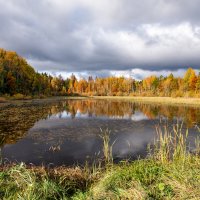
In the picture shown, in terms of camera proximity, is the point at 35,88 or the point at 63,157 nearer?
the point at 63,157

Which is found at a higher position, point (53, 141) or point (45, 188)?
point (45, 188)

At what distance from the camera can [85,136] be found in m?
17.9

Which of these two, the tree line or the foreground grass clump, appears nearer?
the foreground grass clump

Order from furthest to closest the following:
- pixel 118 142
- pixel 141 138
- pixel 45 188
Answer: pixel 141 138 < pixel 118 142 < pixel 45 188

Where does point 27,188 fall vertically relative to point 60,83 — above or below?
below

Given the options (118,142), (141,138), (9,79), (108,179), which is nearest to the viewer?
(108,179)

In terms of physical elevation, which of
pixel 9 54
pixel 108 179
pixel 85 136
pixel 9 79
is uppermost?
pixel 9 54

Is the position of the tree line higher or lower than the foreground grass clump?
higher

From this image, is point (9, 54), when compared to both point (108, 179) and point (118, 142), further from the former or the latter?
point (108, 179)

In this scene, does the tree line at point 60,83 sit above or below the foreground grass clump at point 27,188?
above

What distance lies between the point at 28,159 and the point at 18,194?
6.61 metres

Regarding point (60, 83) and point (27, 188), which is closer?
point (27, 188)

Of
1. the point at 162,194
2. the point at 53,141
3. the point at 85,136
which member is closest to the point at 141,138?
the point at 85,136

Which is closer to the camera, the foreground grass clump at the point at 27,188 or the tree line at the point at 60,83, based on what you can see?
the foreground grass clump at the point at 27,188
